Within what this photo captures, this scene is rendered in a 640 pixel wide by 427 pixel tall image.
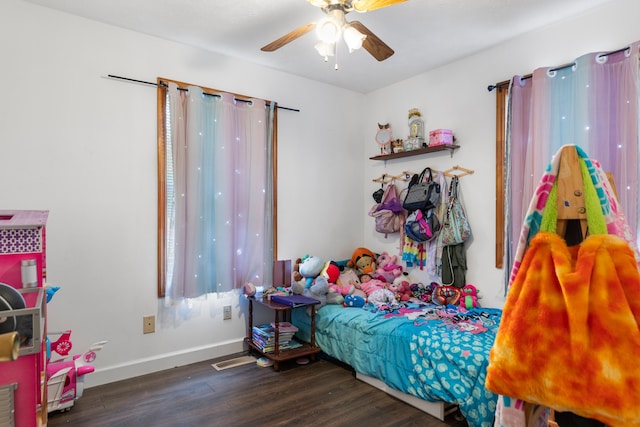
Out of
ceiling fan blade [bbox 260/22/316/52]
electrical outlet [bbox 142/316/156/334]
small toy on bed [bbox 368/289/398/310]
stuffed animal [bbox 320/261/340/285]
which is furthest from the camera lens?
stuffed animal [bbox 320/261/340/285]

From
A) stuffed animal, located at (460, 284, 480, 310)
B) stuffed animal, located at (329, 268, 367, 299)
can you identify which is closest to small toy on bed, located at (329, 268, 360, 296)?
stuffed animal, located at (329, 268, 367, 299)

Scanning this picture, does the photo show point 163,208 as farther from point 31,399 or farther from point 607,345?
point 607,345

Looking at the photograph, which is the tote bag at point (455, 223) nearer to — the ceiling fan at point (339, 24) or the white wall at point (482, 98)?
the white wall at point (482, 98)

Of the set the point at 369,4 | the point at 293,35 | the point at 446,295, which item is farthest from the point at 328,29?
the point at 446,295

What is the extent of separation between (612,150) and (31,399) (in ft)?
9.57

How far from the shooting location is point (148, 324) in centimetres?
283

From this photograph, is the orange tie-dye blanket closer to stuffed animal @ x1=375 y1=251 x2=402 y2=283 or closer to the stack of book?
the stack of book

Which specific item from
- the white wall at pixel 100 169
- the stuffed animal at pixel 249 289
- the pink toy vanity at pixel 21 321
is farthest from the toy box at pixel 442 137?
the pink toy vanity at pixel 21 321

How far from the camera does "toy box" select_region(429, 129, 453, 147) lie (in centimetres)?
316

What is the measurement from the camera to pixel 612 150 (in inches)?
88.0

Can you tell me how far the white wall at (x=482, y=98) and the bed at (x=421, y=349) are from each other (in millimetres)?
595

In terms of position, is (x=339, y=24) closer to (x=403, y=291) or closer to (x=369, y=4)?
(x=369, y=4)

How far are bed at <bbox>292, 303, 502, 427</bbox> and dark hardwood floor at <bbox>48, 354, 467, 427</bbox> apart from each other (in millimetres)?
136

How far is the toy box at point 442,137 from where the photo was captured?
10.4ft
